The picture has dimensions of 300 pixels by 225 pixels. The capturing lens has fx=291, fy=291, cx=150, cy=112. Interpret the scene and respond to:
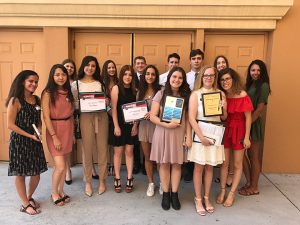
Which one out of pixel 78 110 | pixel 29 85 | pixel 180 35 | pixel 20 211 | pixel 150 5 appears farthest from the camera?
pixel 180 35

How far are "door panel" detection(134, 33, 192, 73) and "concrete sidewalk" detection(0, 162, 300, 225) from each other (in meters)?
2.02

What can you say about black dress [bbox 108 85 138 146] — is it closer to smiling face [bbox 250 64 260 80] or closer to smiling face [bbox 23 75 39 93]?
smiling face [bbox 23 75 39 93]

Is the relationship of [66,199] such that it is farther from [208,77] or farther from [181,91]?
[208,77]

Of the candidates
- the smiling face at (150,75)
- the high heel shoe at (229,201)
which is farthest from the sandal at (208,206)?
the smiling face at (150,75)

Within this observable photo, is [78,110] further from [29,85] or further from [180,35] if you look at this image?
[180,35]

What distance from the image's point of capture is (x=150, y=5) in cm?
434

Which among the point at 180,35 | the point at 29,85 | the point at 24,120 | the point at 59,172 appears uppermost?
the point at 180,35

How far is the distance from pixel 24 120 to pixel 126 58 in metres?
2.12

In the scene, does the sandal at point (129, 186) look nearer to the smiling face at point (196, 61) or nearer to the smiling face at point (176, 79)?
the smiling face at point (176, 79)

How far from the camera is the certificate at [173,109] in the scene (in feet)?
10.8

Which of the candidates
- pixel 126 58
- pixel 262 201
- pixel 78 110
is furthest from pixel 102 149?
pixel 262 201

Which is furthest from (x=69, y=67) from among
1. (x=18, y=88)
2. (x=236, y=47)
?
(x=236, y=47)

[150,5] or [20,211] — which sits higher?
[150,5]

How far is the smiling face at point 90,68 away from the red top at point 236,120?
1.68 meters
